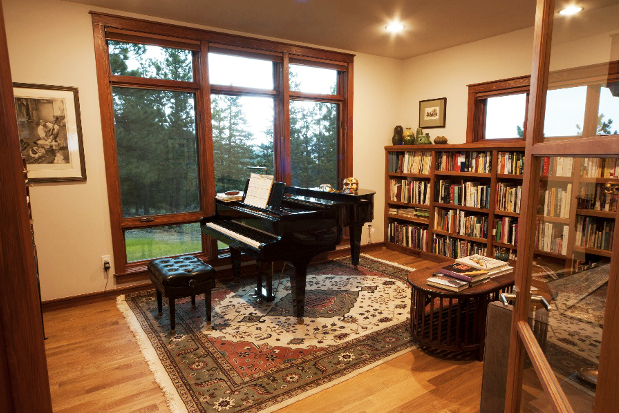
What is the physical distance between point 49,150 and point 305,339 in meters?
2.88

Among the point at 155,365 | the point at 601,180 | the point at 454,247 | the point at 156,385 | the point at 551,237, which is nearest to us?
the point at 601,180

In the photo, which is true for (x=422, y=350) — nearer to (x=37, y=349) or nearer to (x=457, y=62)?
(x=37, y=349)

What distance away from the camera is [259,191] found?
137 inches

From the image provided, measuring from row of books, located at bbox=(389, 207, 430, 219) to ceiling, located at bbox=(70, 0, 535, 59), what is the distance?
221 centimetres

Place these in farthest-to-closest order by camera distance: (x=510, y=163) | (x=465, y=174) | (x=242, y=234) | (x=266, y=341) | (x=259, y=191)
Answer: (x=465, y=174)
(x=510, y=163)
(x=259, y=191)
(x=242, y=234)
(x=266, y=341)

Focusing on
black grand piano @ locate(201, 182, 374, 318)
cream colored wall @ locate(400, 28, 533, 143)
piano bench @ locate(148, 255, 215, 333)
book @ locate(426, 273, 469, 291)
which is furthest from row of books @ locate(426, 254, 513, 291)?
cream colored wall @ locate(400, 28, 533, 143)

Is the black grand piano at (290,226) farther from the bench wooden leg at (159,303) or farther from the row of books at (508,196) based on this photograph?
the row of books at (508,196)

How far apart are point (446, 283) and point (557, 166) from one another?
1.79m

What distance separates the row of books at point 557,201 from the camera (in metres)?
0.83

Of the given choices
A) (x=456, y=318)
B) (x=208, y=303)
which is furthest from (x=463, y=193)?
(x=208, y=303)

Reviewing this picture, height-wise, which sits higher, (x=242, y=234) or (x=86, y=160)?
(x=86, y=160)

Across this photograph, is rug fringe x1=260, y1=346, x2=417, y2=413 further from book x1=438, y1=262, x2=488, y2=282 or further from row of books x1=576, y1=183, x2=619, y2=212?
row of books x1=576, y1=183, x2=619, y2=212

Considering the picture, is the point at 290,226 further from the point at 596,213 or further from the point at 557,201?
the point at 596,213

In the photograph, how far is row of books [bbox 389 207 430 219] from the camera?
16.4 ft
